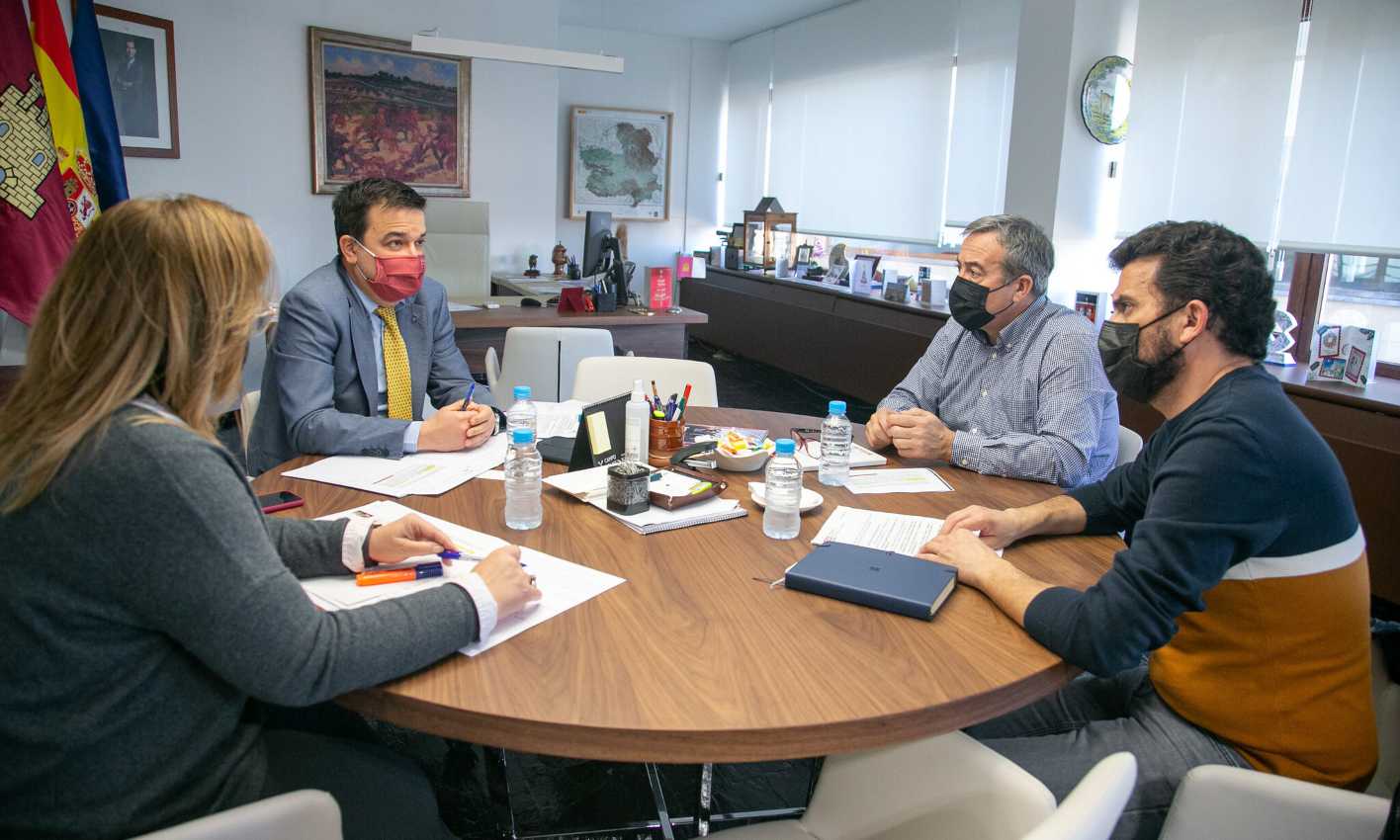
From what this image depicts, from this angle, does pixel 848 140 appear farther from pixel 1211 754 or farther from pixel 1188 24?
pixel 1211 754

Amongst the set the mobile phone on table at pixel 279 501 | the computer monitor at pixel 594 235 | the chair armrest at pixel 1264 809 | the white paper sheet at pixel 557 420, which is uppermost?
the computer monitor at pixel 594 235

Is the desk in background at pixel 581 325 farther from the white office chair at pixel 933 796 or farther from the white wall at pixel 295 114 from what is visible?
the white office chair at pixel 933 796

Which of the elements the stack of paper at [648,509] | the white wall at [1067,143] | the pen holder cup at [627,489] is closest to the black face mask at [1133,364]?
the stack of paper at [648,509]

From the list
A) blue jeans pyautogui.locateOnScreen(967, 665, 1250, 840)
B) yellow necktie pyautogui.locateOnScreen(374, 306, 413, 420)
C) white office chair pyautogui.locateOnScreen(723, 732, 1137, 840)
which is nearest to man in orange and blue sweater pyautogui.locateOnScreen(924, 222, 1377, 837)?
blue jeans pyautogui.locateOnScreen(967, 665, 1250, 840)

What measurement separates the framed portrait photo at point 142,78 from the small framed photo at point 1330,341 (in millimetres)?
5640

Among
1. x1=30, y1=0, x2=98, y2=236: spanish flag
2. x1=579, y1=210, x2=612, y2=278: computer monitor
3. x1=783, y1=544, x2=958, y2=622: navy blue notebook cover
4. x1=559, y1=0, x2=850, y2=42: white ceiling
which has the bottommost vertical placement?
x1=783, y1=544, x2=958, y2=622: navy blue notebook cover

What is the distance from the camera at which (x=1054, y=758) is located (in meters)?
1.41

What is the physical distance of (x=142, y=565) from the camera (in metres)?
0.95

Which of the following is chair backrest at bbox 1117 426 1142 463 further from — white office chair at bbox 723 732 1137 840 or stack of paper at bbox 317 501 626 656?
stack of paper at bbox 317 501 626 656

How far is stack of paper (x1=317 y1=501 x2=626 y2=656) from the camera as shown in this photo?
1307 millimetres

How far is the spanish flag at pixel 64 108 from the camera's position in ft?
9.81

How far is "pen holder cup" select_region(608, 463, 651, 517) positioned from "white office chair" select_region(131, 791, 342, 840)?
811 millimetres

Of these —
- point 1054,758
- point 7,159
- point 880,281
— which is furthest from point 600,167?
point 1054,758

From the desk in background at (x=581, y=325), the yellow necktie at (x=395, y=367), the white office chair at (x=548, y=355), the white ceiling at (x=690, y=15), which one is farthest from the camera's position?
the white ceiling at (x=690, y=15)
